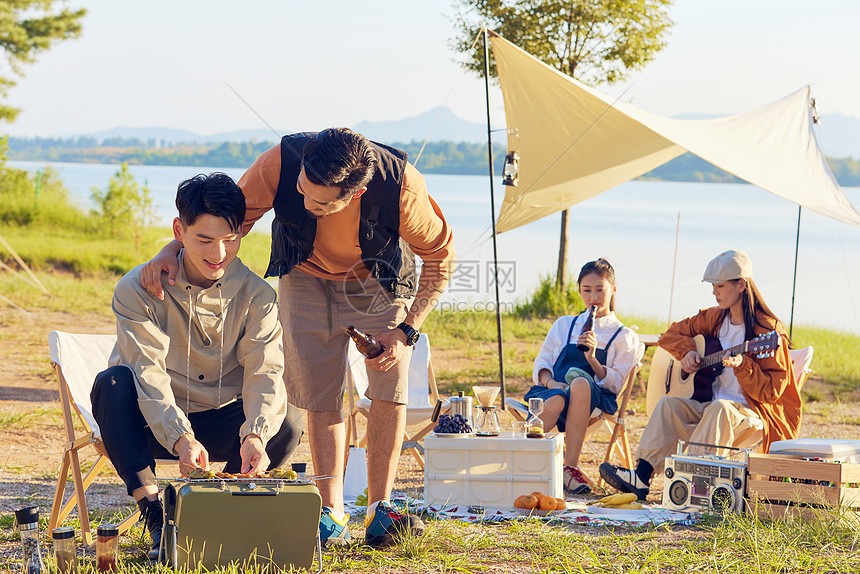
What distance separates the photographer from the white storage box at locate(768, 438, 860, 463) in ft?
10.1

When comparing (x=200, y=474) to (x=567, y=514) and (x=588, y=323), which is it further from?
(x=588, y=323)

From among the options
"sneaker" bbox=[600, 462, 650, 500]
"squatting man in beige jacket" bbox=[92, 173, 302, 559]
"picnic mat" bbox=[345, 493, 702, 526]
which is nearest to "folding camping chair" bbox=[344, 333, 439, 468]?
"picnic mat" bbox=[345, 493, 702, 526]

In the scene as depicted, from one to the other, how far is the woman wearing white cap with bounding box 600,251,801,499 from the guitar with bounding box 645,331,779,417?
0.09 feet

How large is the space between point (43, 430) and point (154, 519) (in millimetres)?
2449

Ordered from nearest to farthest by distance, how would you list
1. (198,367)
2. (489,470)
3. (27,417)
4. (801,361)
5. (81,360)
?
(198,367)
(81,360)
(489,470)
(801,361)
(27,417)

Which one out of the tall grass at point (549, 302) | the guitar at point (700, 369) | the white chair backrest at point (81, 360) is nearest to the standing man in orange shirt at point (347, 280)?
the white chair backrest at point (81, 360)

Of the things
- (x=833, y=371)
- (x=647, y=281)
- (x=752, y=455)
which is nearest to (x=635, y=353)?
(x=752, y=455)

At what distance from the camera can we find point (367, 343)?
2582 mm

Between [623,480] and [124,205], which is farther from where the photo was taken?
[124,205]

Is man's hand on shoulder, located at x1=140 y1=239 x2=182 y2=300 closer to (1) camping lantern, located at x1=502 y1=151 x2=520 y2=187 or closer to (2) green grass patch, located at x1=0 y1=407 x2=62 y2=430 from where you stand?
(2) green grass patch, located at x1=0 y1=407 x2=62 y2=430

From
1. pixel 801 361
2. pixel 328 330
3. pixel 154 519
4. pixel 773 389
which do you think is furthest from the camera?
pixel 801 361

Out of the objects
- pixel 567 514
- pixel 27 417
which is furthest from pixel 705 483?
pixel 27 417

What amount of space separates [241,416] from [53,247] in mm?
10256

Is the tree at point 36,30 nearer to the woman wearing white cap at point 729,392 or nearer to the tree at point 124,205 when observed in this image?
the tree at point 124,205
